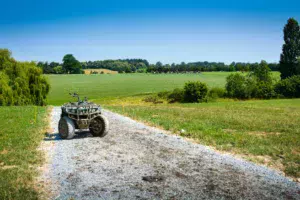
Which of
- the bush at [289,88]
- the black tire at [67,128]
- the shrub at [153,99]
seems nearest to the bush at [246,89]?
the bush at [289,88]

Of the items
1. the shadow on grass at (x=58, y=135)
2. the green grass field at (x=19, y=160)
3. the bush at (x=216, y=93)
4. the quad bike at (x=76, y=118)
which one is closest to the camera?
the green grass field at (x=19, y=160)

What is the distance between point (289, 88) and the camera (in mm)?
66688

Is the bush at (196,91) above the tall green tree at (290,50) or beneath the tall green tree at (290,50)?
beneath

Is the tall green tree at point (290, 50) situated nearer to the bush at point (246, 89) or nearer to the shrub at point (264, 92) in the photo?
the bush at point (246, 89)

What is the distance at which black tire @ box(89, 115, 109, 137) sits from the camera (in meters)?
16.2

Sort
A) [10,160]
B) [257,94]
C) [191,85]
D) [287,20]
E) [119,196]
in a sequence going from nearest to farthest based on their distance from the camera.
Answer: [119,196], [10,160], [191,85], [257,94], [287,20]

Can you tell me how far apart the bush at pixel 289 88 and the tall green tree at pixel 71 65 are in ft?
381

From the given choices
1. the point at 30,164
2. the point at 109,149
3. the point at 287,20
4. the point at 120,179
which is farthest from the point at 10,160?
the point at 287,20

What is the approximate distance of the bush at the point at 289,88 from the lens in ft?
218

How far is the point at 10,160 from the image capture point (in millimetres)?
11688

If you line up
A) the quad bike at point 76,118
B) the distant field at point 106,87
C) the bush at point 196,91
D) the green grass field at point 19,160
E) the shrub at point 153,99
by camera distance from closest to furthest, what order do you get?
the green grass field at point 19,160, the quad bike at point 76,118, the bush at point 196,91, the shrub at point 153,99, the distant field at point 106,87

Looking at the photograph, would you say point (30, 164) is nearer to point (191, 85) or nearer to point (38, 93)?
point (38, 93)

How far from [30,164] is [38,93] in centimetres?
4656

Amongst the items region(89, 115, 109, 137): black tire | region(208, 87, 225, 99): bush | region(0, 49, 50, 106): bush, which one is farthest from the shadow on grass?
region(208, 87, 225, 99): bush
